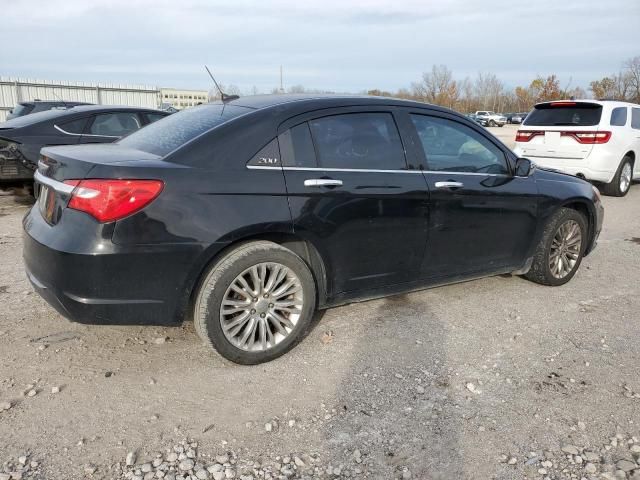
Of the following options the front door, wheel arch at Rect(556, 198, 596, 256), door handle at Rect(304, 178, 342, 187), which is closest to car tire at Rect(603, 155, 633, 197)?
wheel arch at Rect(556, 198, 596, 256)

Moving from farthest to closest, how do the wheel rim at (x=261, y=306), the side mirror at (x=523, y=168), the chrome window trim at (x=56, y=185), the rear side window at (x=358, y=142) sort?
1. the side mirror at (x=523, y=168)
2. the rear side window at (x=358, y=142)
3. the wheel rim at (x=261, y=306)
4. the chrome window trim at (x=56, y=185)

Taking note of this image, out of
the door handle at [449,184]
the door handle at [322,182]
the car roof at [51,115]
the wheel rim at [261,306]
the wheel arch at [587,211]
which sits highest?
the car roof at [51,115]

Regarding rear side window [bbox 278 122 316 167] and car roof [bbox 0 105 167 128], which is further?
car roof [bbox 0 105 167 128]

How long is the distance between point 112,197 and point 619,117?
1000 centimetres

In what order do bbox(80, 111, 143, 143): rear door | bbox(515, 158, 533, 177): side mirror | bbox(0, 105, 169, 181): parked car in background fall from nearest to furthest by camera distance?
bbox(515, 158, 533, 177): side mirror → bbox(0, 105, 169, 181): parked car in background → bbox(80, 111, 143, 143): rear door

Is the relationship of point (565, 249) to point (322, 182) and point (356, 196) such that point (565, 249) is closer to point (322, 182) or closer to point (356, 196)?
point (356, 196)

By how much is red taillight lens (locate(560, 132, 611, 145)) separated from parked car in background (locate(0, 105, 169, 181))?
7525mm

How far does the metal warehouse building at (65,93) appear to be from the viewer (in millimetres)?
24859

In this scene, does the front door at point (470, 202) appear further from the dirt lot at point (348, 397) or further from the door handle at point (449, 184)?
the dirt lot at point (348, 397)

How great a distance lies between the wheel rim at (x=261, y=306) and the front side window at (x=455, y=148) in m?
1.39

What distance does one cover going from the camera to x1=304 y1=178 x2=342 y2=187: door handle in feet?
10.6

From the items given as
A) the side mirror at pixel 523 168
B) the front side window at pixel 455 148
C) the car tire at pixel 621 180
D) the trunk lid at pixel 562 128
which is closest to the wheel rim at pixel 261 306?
the front side window at pixel 455 148

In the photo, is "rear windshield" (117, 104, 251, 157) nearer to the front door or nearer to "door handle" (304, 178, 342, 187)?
"door handle" (304, 178, 342, 187)

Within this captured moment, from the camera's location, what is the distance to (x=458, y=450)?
2516mm
